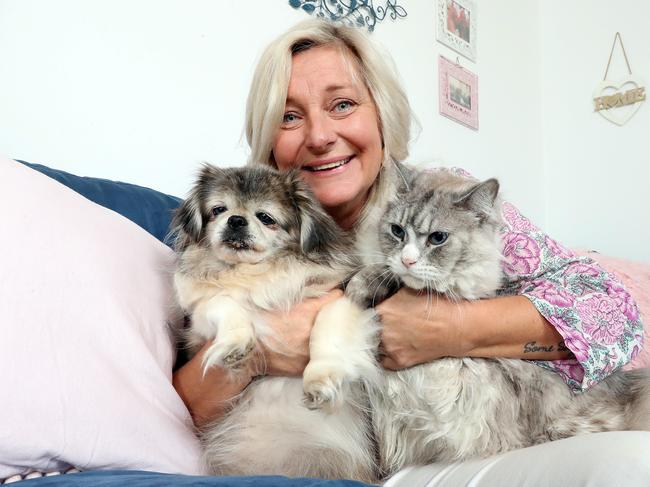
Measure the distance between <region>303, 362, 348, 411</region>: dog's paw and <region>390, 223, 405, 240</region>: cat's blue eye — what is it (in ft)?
1.15

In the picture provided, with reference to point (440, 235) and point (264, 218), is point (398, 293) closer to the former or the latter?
point (440, 235)

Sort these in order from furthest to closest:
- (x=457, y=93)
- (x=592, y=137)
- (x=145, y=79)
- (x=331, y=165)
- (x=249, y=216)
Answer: (x=592, y=137)
(x=457, y=93)
(x=145, y=79)
(x=331, y=165)
(x=249, y=216)

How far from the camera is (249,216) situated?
59.4 inches

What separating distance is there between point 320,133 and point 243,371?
2.54 feet

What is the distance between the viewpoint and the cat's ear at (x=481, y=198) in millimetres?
1363

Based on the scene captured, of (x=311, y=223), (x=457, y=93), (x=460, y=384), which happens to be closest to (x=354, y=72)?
(x=311, y=223)

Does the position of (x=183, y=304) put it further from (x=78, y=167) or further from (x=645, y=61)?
(x=645, y=61)

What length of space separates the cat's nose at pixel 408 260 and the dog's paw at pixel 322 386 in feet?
0.91

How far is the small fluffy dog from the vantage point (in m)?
1.38

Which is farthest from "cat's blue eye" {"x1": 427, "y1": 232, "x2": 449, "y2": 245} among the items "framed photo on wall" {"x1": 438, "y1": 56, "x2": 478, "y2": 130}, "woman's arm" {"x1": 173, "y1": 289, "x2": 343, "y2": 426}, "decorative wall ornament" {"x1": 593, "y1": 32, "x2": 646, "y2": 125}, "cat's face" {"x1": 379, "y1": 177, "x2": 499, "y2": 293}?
"decorative wall ornament" {"x1": 593, "y1": 32, "x2": 646, "y2": 125}

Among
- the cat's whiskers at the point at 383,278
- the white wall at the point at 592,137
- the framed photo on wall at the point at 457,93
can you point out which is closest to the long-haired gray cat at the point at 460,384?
the cat's whiskers at the point at 383,278

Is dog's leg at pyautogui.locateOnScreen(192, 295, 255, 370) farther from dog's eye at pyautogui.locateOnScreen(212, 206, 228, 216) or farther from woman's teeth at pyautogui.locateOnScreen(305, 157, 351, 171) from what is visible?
woman's teeth at pyautogui.locateOnScreen(305, 157, 351, 171)

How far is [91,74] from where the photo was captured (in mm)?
2059

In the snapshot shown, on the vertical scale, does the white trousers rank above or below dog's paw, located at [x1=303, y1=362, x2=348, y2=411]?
below
